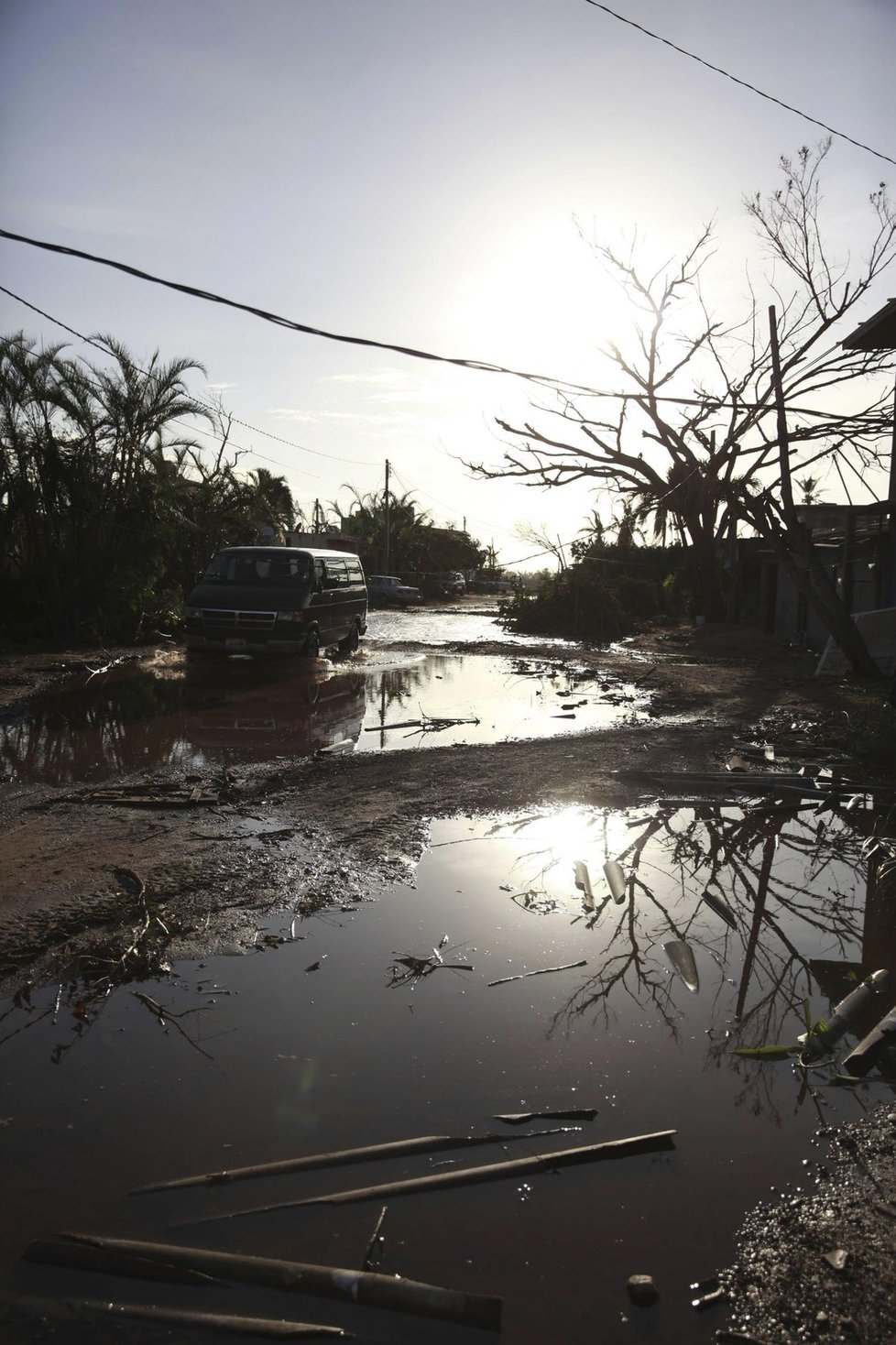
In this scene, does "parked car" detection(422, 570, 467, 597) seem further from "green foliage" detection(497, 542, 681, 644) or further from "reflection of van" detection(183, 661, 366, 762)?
"reflection of van" detection(183, 661, 366, 762)

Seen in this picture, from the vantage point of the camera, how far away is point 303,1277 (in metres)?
2.44

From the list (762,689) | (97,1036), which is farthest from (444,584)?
(97,1036)

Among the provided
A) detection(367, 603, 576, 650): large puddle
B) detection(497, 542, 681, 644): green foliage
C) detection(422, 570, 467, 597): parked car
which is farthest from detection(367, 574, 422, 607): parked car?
detection(497, 542, 681, 644): green foliage

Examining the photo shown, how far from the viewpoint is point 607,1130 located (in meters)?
3.15

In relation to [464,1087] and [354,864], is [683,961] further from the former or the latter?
[354,864]

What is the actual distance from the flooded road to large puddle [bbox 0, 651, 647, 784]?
0.07ft

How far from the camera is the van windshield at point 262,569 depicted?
620 inches

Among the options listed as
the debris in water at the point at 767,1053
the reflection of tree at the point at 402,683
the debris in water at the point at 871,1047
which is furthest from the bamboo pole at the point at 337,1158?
the reflection of tree at the point at 402,683

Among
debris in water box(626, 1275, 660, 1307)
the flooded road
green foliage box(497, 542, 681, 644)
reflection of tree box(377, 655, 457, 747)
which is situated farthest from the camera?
green foliage box(497, 542, 681, 644)

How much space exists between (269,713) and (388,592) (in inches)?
1256

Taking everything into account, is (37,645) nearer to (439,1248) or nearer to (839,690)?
(839,690)

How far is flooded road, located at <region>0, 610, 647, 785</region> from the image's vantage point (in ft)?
29.1

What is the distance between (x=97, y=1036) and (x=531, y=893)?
2.56 meters

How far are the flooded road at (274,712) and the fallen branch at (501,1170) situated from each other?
5.64m
